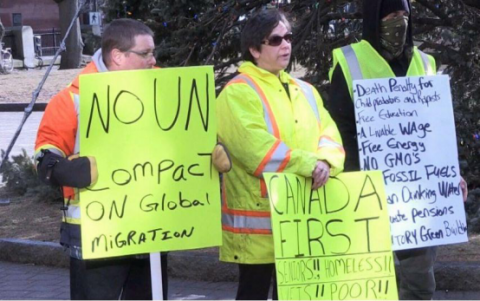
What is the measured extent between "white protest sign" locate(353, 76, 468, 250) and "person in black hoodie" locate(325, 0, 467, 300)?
120 millimetres

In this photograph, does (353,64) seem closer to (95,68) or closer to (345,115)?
(345,115)

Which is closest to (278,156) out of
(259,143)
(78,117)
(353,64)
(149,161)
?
(259,143)

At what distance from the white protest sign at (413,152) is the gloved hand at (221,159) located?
74 centimetres

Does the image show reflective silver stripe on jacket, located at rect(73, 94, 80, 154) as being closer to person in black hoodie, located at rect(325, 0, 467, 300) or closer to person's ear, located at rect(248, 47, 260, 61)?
person's ear, located at rect(248, 47, 260, 61)

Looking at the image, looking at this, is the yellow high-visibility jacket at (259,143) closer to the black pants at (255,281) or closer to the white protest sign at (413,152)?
the black pants at (255,281)

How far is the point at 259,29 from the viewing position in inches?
158

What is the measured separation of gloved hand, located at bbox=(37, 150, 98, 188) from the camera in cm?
349

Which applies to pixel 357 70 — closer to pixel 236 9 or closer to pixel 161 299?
pixel 161 299

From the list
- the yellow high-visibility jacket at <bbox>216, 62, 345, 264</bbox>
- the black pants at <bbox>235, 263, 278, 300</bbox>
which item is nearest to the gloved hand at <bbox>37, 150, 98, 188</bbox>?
the yellow high-visibility jacket at <bbox>216, 62, 345, 264</bbox>

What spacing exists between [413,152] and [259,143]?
0.78m

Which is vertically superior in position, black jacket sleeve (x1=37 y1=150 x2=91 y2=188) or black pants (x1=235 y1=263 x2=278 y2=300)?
black jacket sleeve (x1=37 y1=150 x2=91 y2=188)

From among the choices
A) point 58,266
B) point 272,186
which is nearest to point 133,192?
point 272,186

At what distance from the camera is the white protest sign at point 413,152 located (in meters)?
4.20

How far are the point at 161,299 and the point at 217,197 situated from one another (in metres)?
0.48
